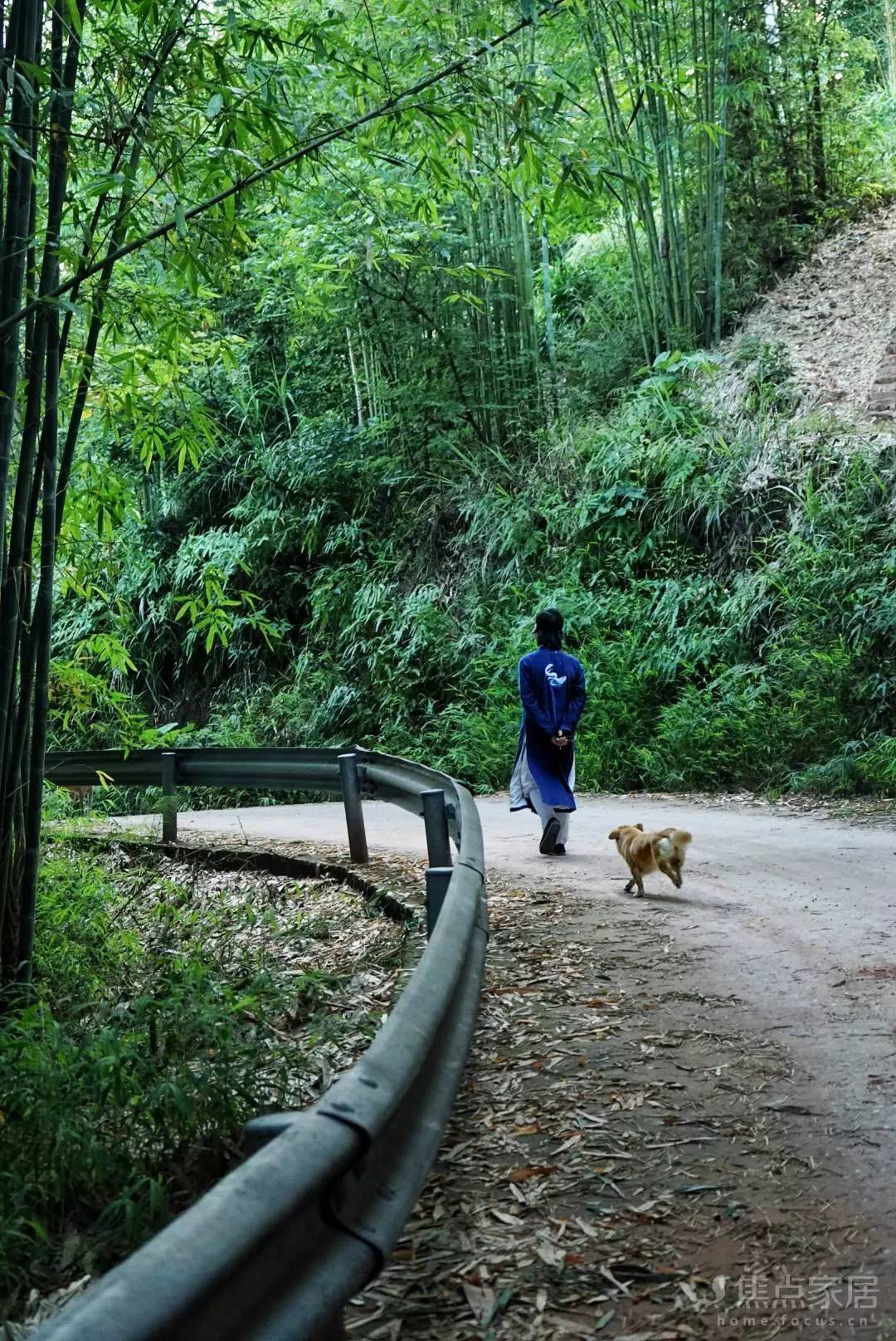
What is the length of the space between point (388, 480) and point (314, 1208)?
16980 mm

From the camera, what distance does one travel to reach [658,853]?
6914 millimetres

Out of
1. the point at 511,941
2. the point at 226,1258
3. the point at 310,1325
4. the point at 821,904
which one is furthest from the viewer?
the point at 821,904

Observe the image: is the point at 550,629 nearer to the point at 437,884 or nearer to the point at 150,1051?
the point at 437,884

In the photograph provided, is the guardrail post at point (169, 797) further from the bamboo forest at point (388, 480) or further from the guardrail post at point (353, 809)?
the guardrail post at point (353, 809)

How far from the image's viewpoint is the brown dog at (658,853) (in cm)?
691

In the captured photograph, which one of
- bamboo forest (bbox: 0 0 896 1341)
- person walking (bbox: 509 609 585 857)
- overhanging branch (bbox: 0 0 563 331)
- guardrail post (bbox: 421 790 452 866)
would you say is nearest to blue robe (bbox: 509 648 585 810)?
person walking (bbox: 509 609 585 857)

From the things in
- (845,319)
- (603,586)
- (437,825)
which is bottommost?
(437,825)

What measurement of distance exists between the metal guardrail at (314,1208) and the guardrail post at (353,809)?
16.9 feet

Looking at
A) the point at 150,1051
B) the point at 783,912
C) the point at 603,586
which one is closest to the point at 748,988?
the point at 783,912

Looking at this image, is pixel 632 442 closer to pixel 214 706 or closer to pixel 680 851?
pixel 214 706

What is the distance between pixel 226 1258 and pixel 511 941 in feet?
14.8

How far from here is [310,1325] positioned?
5.55 ft

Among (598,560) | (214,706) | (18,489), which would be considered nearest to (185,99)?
(18,489)

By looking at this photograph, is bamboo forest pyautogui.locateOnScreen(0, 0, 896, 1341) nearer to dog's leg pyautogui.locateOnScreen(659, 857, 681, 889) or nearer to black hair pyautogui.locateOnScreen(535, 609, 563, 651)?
dog's leg pyautogui.locateOnScreen(659, 857, 681, 889)
